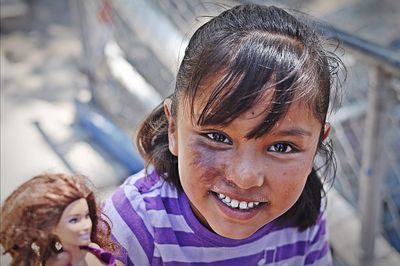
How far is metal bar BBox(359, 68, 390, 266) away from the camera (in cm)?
199

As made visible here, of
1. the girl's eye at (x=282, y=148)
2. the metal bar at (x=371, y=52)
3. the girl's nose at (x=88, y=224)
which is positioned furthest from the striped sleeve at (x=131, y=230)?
the metal bar at (x=371, y=52)

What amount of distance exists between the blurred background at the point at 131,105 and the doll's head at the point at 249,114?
1.33 feet

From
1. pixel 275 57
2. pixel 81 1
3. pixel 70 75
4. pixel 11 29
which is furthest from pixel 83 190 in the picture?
pixel 11 29

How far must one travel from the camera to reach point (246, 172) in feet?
3.34

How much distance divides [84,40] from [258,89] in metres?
2.44

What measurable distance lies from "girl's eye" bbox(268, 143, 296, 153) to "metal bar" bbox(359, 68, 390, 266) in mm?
914

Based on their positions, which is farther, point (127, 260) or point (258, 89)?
point (127, 260)

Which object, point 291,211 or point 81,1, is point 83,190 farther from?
point 81,1

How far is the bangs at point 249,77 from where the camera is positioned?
1.03 metres

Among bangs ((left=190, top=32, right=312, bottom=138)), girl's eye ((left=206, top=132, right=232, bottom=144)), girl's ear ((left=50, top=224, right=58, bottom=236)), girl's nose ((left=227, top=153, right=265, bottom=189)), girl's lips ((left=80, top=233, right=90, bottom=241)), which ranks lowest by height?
girl's lips ((left=80, top=233, right=90, bottom=241))

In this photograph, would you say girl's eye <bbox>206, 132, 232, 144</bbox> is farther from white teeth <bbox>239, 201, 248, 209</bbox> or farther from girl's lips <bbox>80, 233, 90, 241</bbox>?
girl's lips <bbox>80, 233, 90, 241</bbox>

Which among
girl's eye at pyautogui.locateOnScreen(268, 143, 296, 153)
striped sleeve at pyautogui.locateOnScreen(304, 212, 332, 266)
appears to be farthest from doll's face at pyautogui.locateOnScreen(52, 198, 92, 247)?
striped sleeve at pyautogui.locateOnScreen(304, 212, 332, 266)

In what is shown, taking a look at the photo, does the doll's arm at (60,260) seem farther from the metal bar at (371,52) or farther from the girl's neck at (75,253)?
the metal bar at (371,52)

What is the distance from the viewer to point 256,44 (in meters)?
1.07
